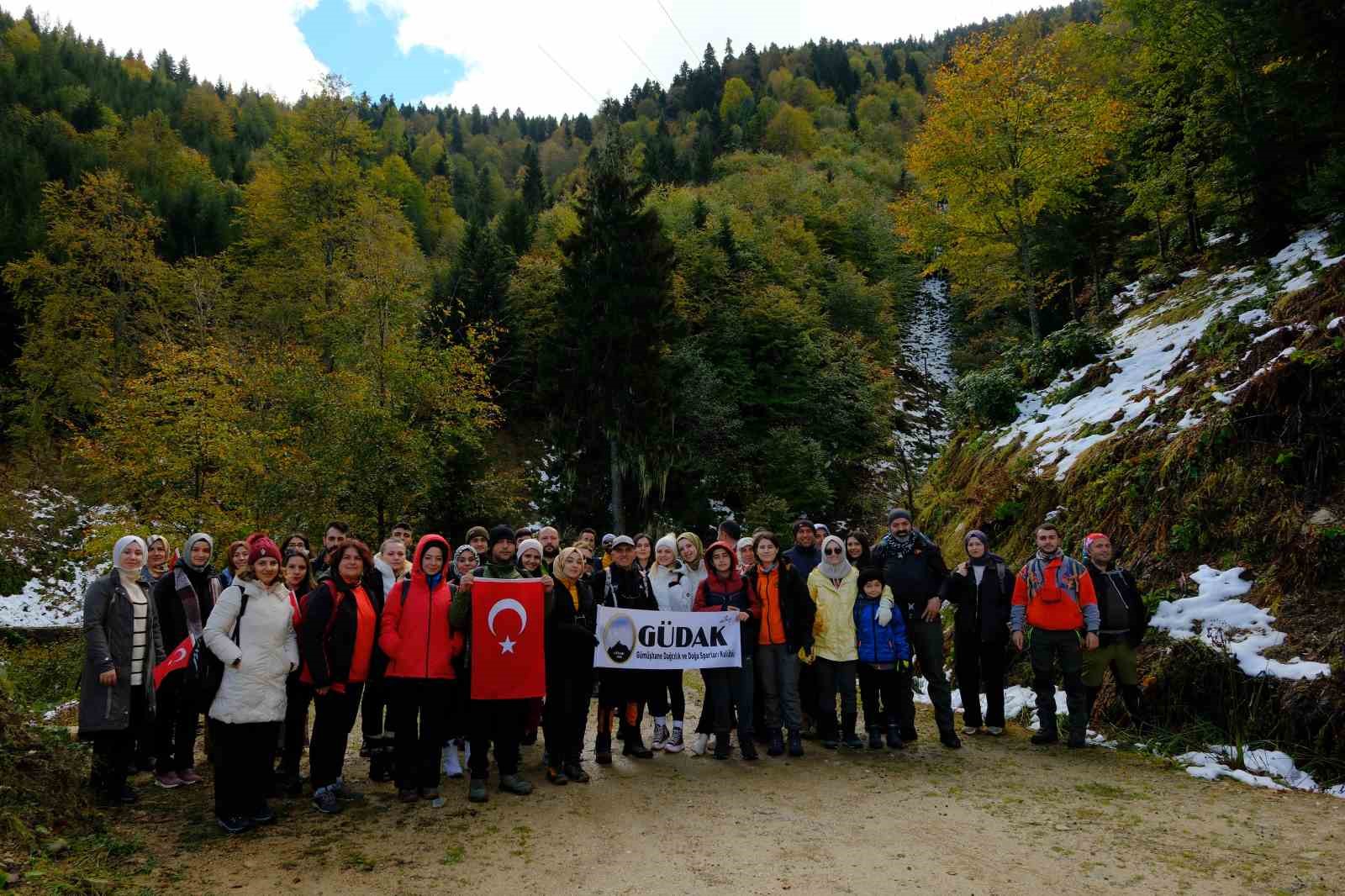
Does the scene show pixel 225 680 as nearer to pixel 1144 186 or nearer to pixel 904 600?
pixel 904 600

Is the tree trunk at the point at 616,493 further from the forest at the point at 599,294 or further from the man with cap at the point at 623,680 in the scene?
the man with cap at the point at 623,680

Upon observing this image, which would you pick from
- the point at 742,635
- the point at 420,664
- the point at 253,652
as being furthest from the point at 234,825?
the point at 742,635

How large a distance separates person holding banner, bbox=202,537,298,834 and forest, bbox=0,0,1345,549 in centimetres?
950

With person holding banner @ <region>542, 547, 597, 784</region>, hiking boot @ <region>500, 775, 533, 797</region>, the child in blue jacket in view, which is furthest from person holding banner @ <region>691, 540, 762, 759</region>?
hiking boot @ <region>500, 775, 533, 797</region>

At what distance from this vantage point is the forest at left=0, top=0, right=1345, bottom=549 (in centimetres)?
1410

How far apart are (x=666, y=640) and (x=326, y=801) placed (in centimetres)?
290

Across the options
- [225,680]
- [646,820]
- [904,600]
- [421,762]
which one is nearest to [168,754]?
[225,680]

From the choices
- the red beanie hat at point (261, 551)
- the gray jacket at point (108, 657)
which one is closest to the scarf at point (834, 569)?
the red beanie hat at point (261, 551)

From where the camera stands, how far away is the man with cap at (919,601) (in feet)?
23.2

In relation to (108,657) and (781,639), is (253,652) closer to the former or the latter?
(108,657)

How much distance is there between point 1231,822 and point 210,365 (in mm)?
16801

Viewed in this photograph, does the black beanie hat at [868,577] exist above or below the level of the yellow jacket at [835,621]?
above

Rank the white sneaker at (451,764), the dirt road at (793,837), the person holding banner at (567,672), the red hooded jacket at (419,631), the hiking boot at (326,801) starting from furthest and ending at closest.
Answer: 1. the white sneaker at (451,764)
2. the person holding banner at (567,672)
3. the red hooded jacket at (419,631)
4. the hiking boot at (326,801)
5. the dirt road at (793,837)

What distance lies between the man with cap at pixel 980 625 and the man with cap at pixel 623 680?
9.96ft
